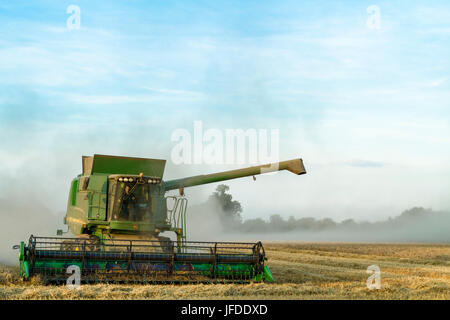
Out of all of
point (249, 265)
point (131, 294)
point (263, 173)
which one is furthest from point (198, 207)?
point (131, 294)

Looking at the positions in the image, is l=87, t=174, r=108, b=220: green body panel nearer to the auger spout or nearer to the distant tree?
the auger spout

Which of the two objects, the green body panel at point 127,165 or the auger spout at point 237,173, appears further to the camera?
the auger spout at point 237,173

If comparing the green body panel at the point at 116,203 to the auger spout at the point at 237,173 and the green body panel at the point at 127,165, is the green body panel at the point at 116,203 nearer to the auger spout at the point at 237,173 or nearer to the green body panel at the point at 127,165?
the green body panel at the point at 127,165

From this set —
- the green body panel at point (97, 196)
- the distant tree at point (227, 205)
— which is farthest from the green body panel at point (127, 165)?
the distant tree at point (227, 205)

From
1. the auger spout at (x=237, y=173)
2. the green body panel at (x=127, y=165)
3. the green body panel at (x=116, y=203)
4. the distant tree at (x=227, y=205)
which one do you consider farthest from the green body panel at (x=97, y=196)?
the distant tree at (x=227, y=205)

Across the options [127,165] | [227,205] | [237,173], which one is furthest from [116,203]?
[227,205]

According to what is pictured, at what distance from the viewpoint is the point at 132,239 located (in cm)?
1489

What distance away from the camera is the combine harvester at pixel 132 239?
12.3 meters

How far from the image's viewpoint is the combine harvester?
12312 mm

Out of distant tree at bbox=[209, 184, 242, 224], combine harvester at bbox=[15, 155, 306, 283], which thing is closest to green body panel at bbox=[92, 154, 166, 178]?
combine harvester at bbox=[15, 155, 306, 283]

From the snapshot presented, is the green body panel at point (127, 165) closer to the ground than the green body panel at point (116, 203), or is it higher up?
higher up

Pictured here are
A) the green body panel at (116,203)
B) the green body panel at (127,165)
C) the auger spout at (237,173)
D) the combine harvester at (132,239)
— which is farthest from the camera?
the auger spout at (237,173)

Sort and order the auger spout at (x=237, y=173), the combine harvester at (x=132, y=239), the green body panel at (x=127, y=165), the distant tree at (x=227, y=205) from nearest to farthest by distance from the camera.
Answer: the combine harvester at (x=132, y=239) < the green body panel at (x=127, y=165) < the auger spout at (x=237, y=173) < the distant tree at (x=227, y=205)

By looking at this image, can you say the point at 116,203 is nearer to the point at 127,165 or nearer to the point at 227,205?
the point at 127,165
